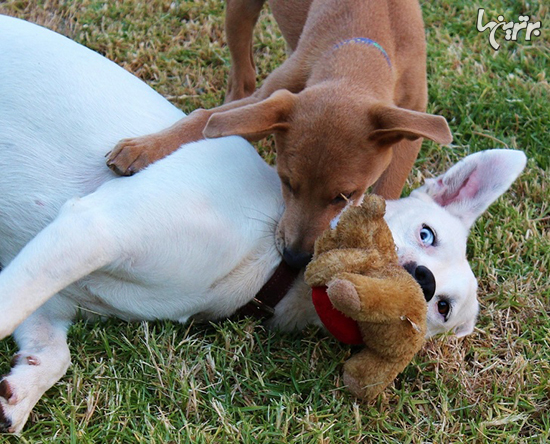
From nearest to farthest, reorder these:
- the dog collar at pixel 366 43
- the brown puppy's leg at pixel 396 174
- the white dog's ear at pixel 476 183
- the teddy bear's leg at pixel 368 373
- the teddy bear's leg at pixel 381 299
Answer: the teddy bear's leg at pixel 381 299 → the teddy bear's leg at pixel 368 373 → the white dog's ear at pixel 476 183 → the dog collar at pixel 366 43 → the brown puppy's leg at pixel 396 174

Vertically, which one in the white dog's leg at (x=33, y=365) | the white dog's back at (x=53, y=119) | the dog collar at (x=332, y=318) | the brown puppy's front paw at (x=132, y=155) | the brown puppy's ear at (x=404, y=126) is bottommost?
the dog collar at (x=332, y=318)

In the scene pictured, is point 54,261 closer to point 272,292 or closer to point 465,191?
point 272,292

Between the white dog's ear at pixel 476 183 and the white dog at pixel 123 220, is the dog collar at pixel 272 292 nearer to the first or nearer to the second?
the white dog at pixel 123 220

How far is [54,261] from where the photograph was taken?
9.27 ft

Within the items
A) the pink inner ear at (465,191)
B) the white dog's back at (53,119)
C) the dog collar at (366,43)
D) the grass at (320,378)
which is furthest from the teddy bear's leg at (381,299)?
the dog collar at (366,43)

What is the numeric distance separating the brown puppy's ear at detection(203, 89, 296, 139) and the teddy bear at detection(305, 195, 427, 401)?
586mm

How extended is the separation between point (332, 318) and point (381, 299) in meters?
0.28

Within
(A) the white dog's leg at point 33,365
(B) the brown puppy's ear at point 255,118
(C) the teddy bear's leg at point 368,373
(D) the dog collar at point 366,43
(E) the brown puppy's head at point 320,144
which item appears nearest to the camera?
(A) the white dog's leg at point 33,365

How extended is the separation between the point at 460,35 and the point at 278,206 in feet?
9.42

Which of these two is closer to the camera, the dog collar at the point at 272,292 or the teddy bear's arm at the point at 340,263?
the teddy bear's arm at the point at 340,263

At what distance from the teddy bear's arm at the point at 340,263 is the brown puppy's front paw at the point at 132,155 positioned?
96 cm

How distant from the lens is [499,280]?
404 centimetres

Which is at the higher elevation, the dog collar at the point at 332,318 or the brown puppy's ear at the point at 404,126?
the brown puppy's ear at the point at 404,126

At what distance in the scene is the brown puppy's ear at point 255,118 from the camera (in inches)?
125
